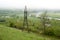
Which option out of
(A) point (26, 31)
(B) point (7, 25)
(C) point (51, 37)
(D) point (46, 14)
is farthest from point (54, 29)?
(B) point (7, 25)

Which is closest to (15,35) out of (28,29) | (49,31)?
(28,29)

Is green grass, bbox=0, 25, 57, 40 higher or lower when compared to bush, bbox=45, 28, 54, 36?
lower

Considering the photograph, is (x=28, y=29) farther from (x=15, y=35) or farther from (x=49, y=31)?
(x=49, y=31)

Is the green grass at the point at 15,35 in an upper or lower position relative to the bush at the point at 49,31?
lower

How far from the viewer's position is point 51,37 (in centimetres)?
194

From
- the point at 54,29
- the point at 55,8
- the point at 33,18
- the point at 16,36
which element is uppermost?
the point at 55,8

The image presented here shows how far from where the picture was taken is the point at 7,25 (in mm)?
2111

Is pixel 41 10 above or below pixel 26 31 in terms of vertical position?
above

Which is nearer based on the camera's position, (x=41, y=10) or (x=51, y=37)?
(x=51, y=37)

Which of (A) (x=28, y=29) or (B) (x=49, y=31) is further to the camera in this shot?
(A) (x=28, y=29)
